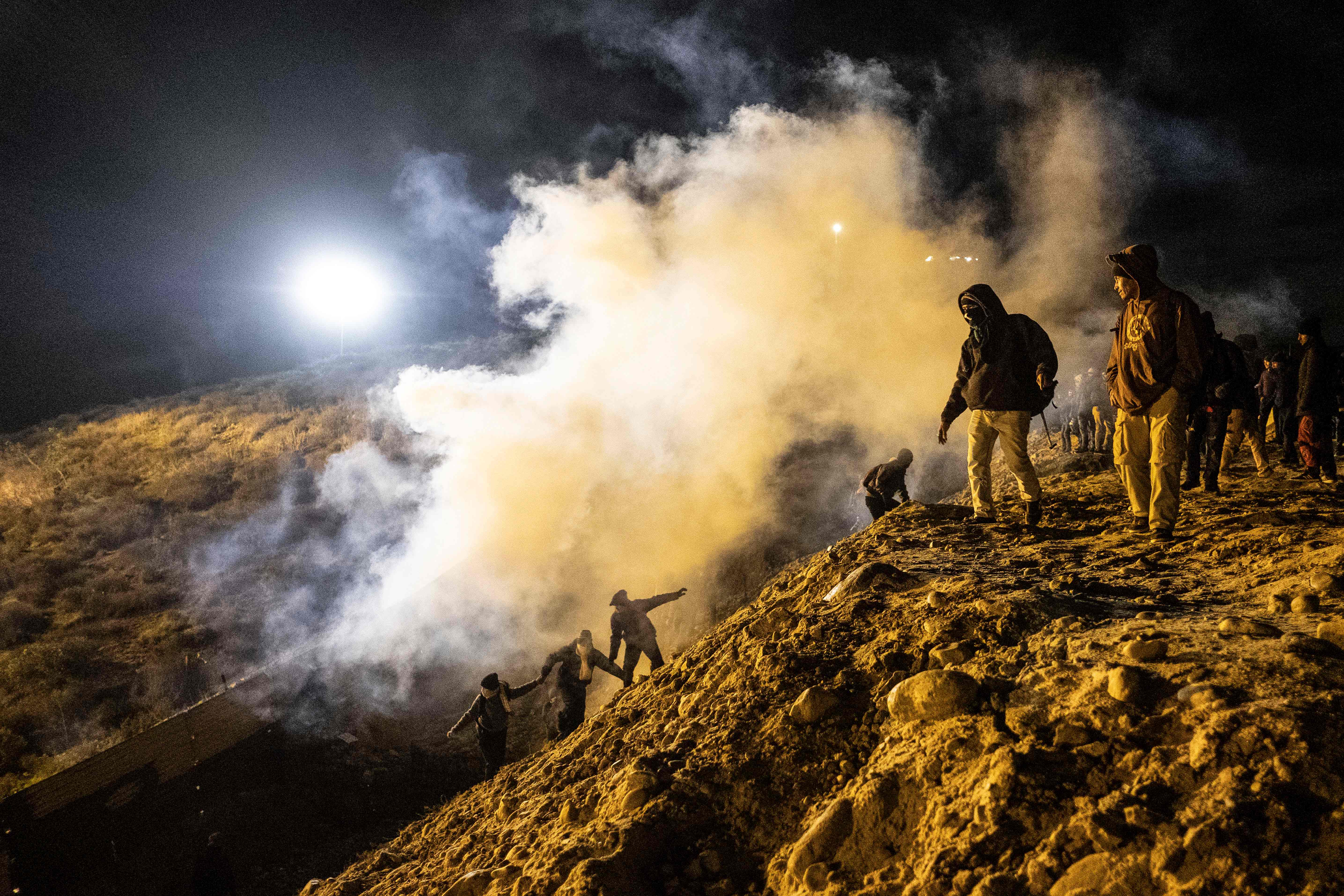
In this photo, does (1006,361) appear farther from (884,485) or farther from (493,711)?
(493,711)

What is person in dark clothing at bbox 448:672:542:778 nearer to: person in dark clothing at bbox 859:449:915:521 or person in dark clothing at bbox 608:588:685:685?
person in dark clothing at bbox 608:588:685:685

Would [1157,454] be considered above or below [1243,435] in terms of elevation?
above

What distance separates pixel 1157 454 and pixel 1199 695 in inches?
97.5

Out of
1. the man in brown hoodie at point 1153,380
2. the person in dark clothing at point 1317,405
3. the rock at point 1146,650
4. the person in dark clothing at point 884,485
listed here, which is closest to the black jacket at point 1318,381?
the person in dark clothing at point 1317,405

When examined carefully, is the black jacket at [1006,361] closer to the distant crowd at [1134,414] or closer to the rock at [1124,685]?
the distant crowd at [1134,414]

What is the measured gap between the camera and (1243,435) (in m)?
6.06

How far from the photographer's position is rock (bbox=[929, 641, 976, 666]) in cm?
213

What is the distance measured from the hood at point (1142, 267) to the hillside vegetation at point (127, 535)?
473 inches

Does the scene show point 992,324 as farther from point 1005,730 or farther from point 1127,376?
point 1005,730

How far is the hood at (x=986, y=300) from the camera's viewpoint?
411 centimetres

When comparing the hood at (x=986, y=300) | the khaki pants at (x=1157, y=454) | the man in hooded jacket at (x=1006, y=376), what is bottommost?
the khaki pants at (x=1157, y=454)

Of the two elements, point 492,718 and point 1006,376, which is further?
point 492,718

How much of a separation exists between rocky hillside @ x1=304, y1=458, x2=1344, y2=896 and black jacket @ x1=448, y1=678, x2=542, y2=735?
3046 mm

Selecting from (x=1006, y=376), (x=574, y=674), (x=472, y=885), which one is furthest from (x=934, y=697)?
(x=574, y=674)
